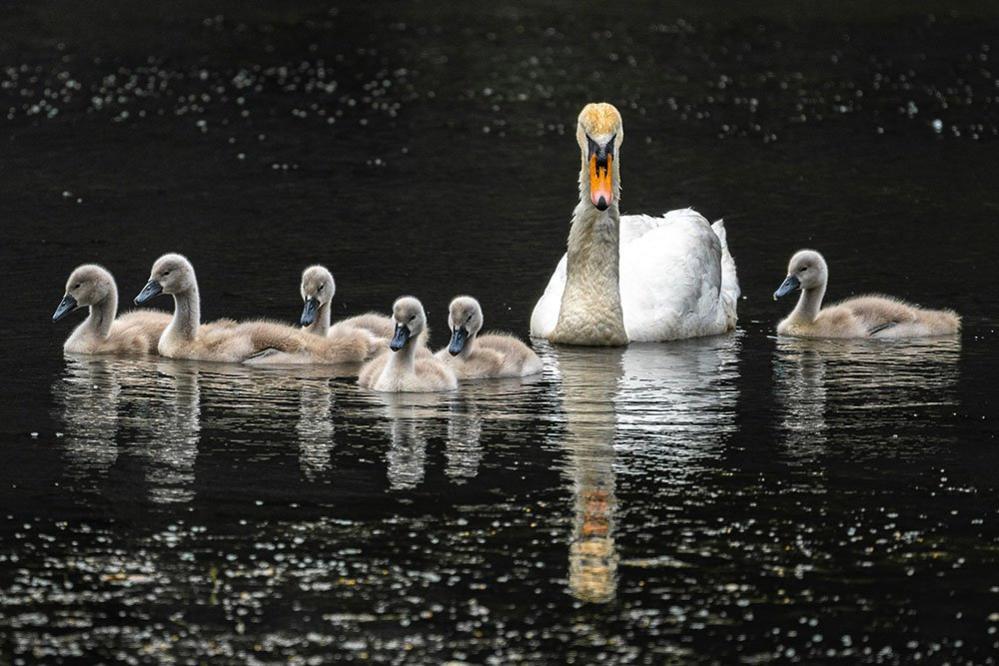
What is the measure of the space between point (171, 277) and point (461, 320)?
2.58 meters

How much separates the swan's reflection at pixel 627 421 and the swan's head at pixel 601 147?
1.23 metres

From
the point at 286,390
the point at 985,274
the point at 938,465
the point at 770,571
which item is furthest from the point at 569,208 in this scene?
the point at 770,571

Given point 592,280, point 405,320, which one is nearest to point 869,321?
point 592,280

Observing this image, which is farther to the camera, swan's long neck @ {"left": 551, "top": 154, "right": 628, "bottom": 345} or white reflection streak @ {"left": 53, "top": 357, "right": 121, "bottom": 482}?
swan's long neck @ {"left": 551, "top": 154, "right": 628, "bottom": 345}

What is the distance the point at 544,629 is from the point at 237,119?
77.9 ft

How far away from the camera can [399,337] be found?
14.3 meters

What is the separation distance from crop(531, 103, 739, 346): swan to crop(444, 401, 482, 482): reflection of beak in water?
284cm

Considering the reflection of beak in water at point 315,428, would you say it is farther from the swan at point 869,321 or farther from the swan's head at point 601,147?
the swan at point 869,321

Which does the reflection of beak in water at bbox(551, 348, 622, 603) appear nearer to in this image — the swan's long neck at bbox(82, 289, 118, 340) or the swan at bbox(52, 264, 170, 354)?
the swan at bbox(52, 264, 170, 354)

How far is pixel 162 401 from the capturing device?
571 inches

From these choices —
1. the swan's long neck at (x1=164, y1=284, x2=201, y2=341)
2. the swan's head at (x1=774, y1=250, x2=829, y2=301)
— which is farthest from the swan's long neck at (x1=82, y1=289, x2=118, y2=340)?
the swan's head at (x1=774, y1=250, x2=829, y2=301)

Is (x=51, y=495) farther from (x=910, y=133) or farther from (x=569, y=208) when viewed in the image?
(x=910, y=133)

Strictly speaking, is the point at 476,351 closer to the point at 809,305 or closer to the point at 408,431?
the point at 408,431

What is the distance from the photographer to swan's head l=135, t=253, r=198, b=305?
16.2 metres
